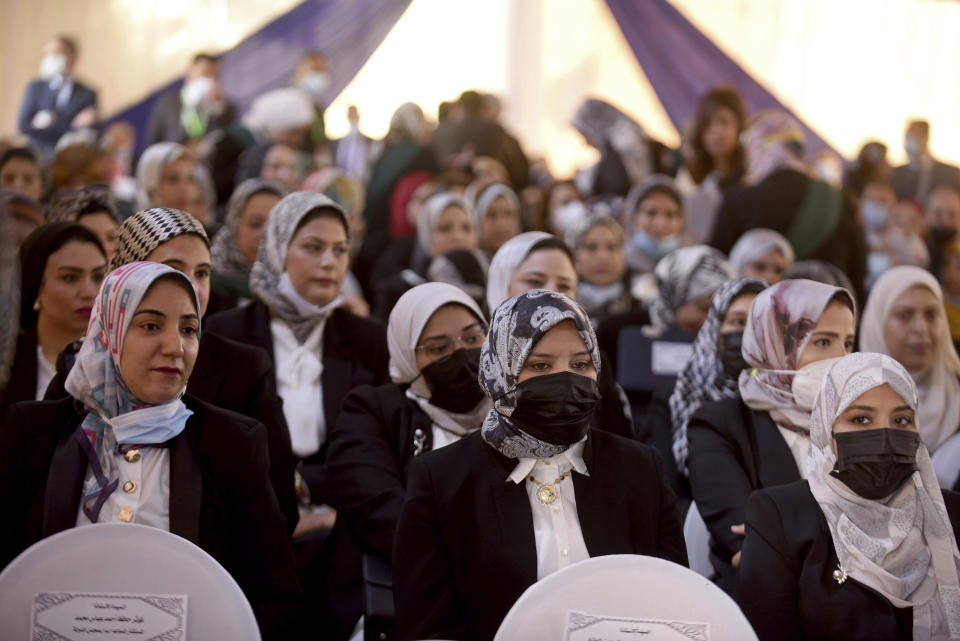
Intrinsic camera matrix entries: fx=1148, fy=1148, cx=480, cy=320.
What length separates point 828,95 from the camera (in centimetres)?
1080

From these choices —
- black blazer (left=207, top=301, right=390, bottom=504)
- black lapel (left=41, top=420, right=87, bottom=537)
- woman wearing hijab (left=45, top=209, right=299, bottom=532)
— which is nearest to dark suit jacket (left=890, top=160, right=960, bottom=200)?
black blazer (left=207, top=301, right=390, bottom=504)

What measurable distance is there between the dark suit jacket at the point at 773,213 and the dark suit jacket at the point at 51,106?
18.5 ft

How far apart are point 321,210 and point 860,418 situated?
2.25 metres

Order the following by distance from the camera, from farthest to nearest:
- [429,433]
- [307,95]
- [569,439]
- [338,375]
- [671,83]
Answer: [671,83] → [307,95] → [338,375] → [429,433] → [569,439]

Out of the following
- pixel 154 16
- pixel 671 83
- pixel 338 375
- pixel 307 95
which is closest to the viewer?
pixel 338 375

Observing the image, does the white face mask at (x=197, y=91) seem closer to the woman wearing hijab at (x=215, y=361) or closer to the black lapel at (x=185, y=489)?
the woman wearing hijab at (x=215, y=361)

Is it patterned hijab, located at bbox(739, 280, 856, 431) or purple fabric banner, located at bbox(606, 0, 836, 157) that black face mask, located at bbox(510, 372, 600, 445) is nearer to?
patterned hijab, located at bbox(739, 280, 856, 431)

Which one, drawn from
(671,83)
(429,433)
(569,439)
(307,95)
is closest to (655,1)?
(671,83)

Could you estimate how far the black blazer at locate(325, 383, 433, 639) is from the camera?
10.7 feet

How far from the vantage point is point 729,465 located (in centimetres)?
336

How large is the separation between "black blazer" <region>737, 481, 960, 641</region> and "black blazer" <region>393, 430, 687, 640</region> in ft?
0.65

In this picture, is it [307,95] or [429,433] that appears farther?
[307,95]

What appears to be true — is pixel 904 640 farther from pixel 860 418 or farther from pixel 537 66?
pixel 537 66

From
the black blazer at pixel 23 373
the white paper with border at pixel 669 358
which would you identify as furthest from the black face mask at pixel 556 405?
the white paper with border at pixel 669 358
